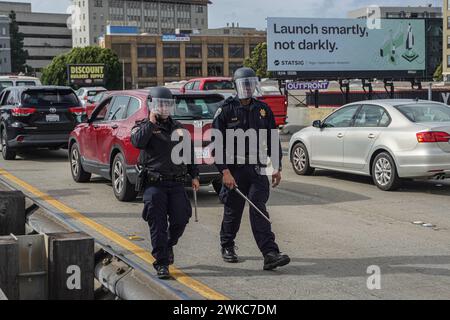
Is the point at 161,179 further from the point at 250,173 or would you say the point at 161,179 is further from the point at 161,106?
the point at 250,173

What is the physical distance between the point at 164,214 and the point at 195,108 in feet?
13.7

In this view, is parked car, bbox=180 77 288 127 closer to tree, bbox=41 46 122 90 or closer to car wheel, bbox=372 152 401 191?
car wheel, bbox=372 152 401 191

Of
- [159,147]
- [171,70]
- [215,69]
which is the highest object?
[215,69]

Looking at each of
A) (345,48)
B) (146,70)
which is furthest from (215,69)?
(345,48)

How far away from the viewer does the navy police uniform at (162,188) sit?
5945 millimetres

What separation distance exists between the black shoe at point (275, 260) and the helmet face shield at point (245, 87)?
1.48 metres

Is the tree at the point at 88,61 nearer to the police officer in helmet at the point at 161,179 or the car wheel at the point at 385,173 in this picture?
the car wheel at the point at 385,173

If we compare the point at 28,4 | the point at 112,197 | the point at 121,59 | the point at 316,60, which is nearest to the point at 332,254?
the point at 112,197

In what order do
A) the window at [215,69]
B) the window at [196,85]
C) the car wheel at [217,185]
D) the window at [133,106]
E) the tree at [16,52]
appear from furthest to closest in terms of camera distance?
the window at [215,69] → the tree at [16,52] → the window at [196,85] → the car wheel at [217,185] → the window at [133,106]

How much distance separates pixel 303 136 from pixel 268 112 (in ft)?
22.9

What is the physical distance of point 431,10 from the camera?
180 metres

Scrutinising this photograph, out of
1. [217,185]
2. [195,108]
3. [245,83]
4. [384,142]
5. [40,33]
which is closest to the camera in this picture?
[245,83]

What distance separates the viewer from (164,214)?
6004mm

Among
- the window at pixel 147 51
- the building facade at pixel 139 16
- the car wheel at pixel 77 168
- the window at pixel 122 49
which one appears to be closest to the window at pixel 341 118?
the car wheel at pixel 77 168
